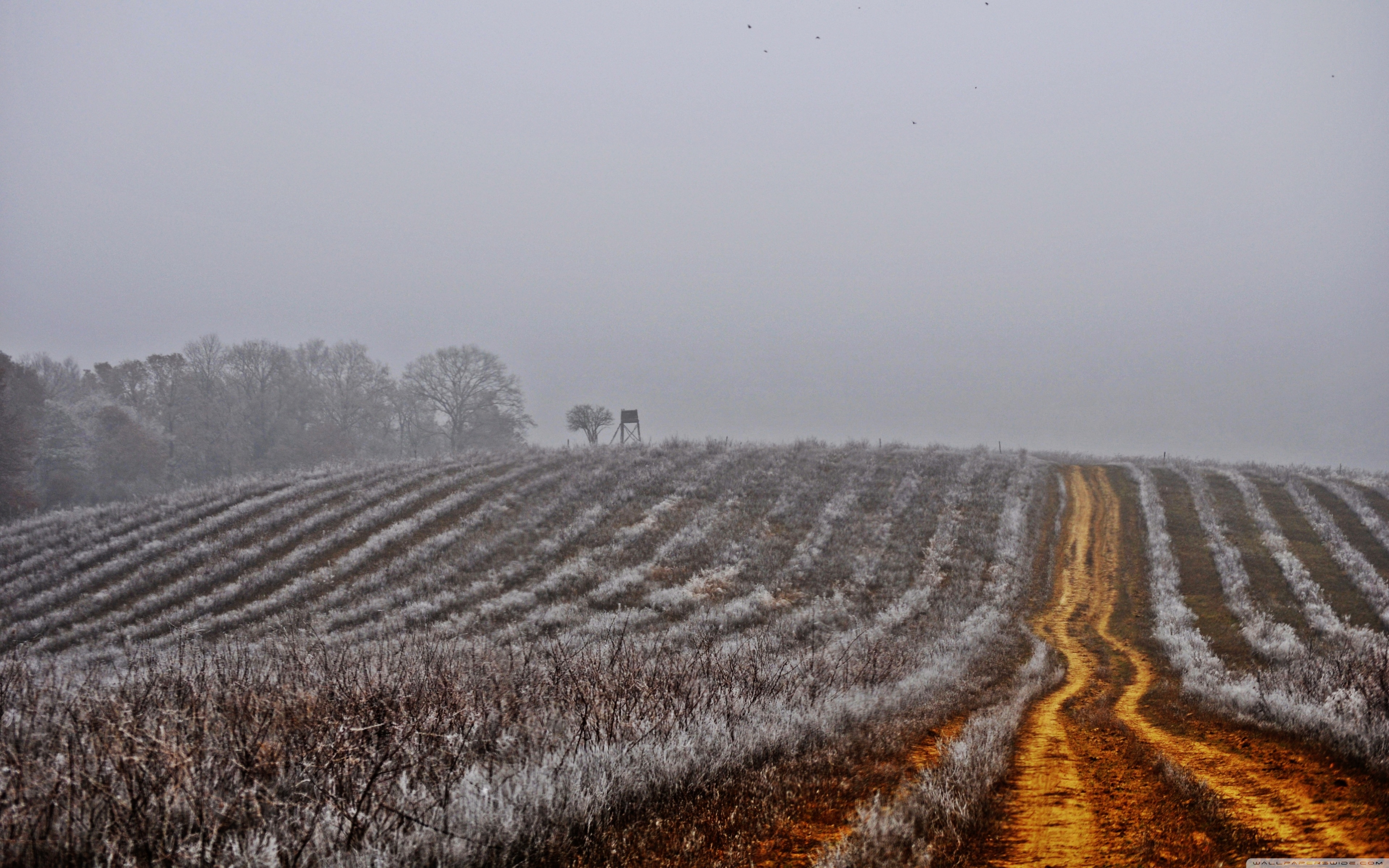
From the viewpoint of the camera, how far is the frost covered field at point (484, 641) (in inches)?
142

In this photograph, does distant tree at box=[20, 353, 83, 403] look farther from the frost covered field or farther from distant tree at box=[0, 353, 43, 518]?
the frost covered field

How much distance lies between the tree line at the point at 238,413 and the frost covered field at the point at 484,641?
26133 millimetres

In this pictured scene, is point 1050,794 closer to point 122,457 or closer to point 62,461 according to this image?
point 62,461

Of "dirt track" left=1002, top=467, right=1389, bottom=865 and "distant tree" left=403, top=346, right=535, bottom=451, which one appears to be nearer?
"dirt track" left=1002, top=467, right=1389, bottom=865

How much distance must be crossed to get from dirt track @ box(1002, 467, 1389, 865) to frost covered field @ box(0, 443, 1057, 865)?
5.14 feet

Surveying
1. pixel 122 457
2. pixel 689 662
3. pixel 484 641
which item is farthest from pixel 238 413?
pixel 689 662

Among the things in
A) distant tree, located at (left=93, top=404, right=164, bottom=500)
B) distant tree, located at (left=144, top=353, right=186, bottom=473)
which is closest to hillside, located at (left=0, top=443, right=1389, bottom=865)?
distant tree, located at (left=93, top=404, right=164, bottom=500)

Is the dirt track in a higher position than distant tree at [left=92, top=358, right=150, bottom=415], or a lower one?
lower

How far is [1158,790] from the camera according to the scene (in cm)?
549

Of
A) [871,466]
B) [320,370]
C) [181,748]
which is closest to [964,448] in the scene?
[871,466]

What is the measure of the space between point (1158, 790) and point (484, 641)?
12.2 meters

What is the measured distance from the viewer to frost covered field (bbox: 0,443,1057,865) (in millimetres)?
3598

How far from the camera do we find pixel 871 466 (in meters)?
33.3

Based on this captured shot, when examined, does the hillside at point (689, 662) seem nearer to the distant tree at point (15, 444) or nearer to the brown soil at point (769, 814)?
the brown soil at point (769, 814)
